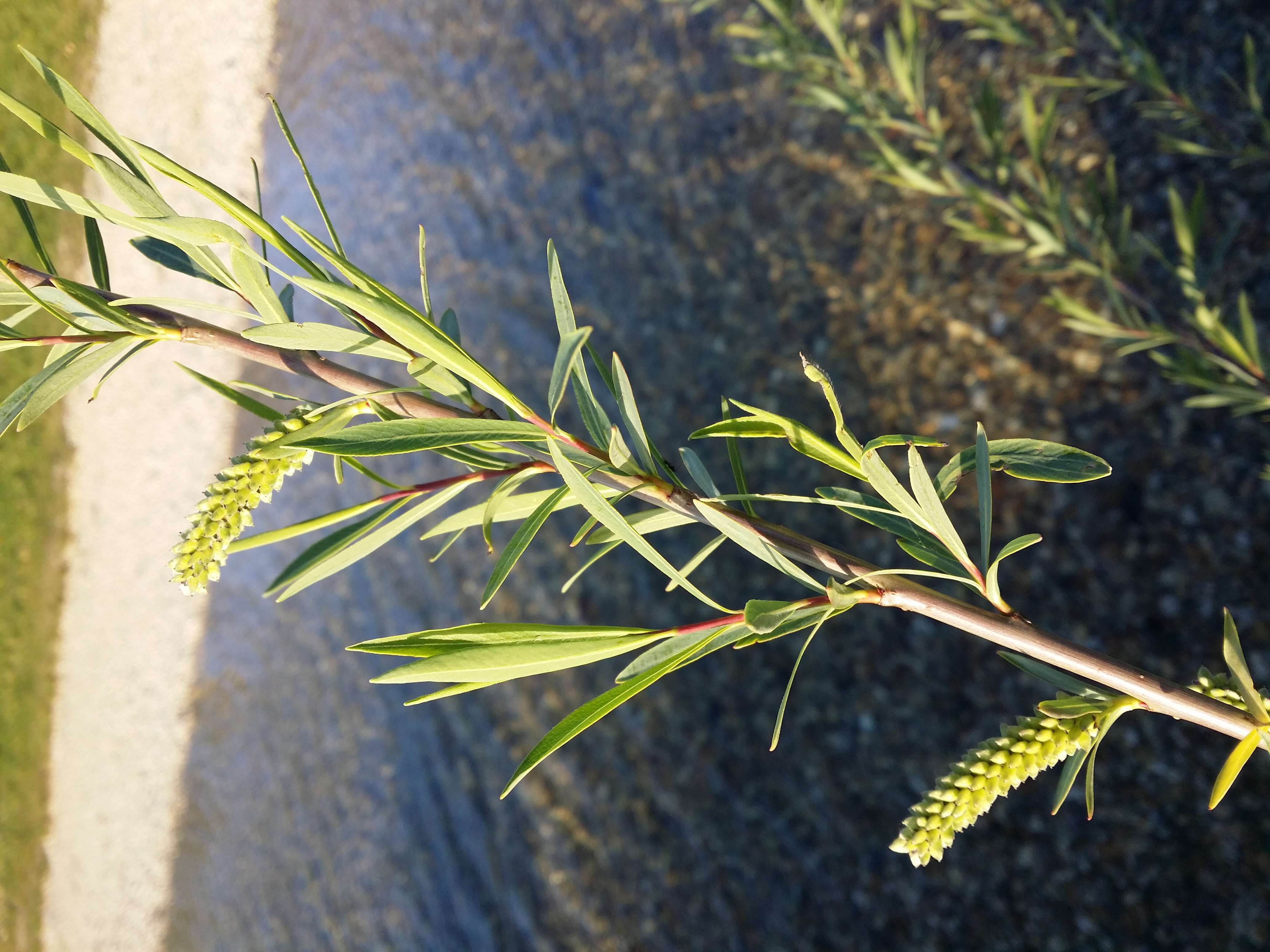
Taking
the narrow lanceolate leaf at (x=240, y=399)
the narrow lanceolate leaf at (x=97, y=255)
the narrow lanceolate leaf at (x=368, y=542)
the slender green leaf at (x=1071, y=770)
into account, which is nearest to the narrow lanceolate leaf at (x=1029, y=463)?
the slender green leaf at (x=1071, y=770)

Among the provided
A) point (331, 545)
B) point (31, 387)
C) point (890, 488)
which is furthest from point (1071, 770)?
point (31, 387)

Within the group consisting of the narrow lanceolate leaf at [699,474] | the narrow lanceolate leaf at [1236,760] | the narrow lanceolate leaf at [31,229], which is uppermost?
the narrow lanceolate leaf at [31,229]

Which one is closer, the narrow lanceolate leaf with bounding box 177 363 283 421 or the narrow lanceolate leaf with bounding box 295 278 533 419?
the narrow lanceolate leaf with bounding box 295 278 533 419

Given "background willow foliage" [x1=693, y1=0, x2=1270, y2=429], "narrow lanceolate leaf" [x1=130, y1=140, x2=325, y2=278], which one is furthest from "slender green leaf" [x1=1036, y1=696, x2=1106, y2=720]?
"background willow foliage" [x1=693, y1=0, x2=1270, y2=429]

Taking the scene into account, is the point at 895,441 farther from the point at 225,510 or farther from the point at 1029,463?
the point at 225,510

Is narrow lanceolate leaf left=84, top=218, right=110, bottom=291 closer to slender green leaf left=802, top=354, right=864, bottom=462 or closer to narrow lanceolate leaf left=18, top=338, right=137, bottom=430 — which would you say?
narrow lanceolate leaf left=18, top=338, right=137, bottom=430

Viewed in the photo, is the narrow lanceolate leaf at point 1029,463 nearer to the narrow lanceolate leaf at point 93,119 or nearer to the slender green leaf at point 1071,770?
the slender green leaf at point 1071,770
